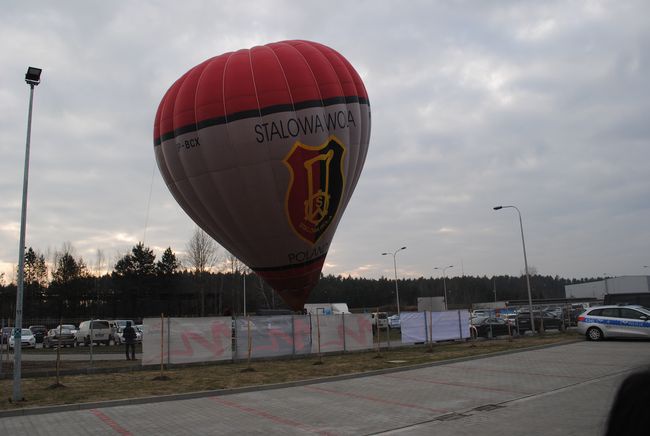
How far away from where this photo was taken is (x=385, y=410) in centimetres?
1065

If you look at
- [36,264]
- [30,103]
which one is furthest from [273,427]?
[36,264]

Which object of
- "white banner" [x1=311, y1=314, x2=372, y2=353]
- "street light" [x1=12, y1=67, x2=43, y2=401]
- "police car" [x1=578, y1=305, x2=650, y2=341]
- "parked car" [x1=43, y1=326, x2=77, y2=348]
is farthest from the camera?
"parked car" [x1=43, y1=326, x2=77, y2=348]

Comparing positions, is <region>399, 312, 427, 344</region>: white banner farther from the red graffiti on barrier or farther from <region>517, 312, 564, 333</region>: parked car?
<region>517, 312, 564, 333</region>: parked car

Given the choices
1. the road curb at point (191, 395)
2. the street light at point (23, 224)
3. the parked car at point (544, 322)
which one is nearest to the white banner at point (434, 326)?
the parked car at point (544, 322)

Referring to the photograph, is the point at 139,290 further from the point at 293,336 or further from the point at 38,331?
the point at 293,336

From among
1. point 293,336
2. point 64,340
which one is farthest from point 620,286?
point 64,340

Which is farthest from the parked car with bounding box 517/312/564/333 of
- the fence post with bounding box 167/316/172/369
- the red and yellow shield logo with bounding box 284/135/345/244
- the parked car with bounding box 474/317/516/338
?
the fence post with bounding box 167/316/172/369

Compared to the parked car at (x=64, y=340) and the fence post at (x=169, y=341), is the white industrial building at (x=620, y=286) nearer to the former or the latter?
the parked car at (x=64, y=340)

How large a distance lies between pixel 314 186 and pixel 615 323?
16.3 meters

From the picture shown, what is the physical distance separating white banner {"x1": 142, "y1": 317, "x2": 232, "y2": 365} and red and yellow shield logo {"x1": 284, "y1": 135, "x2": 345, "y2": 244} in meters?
5.25

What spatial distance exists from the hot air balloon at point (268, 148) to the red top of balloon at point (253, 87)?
0.04 m

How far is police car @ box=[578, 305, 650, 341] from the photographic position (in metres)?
23.6

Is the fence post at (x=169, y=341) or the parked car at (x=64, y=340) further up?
the fence post at (x=169, y=341)

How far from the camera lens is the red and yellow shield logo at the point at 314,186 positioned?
688 inches
